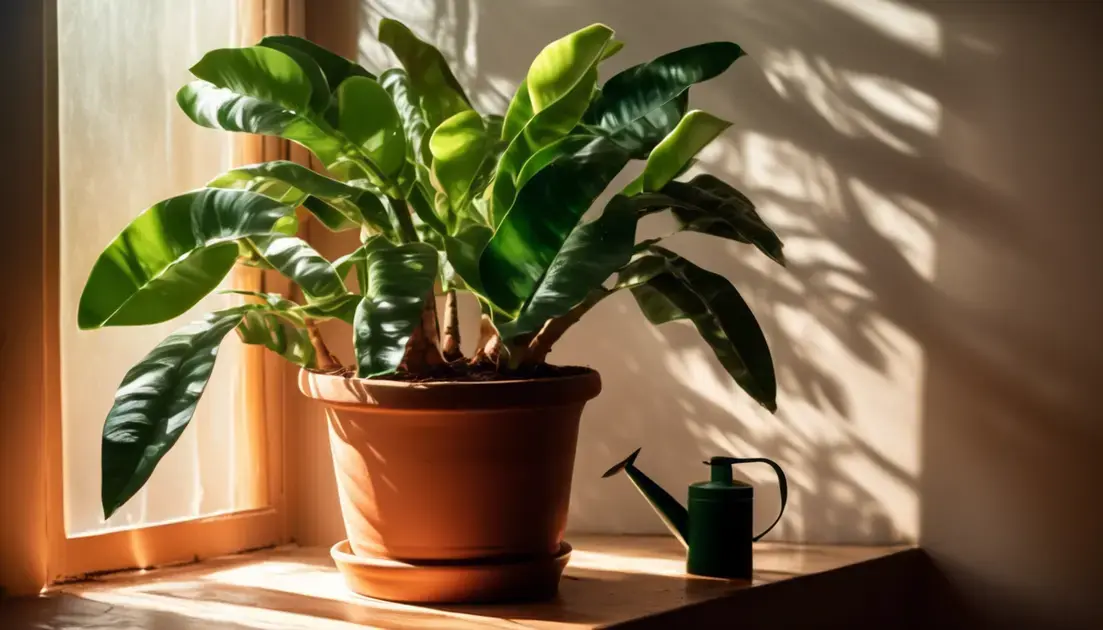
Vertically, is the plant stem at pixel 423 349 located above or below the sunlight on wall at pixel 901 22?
below

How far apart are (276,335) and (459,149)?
37 centimetres

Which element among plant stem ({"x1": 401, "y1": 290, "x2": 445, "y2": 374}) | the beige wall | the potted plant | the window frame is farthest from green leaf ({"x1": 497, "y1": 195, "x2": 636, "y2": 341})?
the window frame

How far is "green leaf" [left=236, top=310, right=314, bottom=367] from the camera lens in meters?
1.50

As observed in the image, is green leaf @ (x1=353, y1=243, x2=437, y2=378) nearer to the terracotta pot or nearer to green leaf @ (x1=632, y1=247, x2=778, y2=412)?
the terracotta pot

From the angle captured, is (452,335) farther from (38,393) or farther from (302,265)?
(38,393)

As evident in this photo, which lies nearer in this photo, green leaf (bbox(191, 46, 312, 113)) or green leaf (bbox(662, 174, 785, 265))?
green leaf (bbox(191, 46, 312, 113))

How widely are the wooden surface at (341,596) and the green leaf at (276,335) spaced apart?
32 cm

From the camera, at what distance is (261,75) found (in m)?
1.34

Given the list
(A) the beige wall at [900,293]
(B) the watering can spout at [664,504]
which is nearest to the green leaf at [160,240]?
(B) the watering can spout at [664,504]

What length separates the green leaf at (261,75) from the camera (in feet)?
4.39

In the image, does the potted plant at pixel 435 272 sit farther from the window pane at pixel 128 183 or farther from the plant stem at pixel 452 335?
the window pane at pixel 128 183

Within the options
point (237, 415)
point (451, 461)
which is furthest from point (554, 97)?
point (237, 415)

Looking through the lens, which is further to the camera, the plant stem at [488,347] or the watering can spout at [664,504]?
the watering can spout at [664,504]

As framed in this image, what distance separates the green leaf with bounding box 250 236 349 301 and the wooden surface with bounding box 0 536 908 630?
0.40 metres
